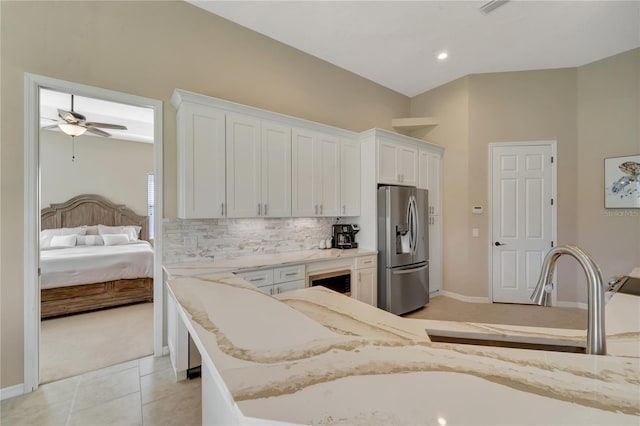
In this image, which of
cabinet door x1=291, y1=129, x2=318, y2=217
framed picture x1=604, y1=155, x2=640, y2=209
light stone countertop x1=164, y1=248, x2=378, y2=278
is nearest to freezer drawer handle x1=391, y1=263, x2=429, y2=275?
light stone countertop x1=164, y1=248, x2=378, y2=278

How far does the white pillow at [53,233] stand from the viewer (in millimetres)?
5004

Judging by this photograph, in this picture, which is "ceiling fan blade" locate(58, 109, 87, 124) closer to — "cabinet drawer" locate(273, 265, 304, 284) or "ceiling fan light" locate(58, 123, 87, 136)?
"ceiling fan light" locate(58, 123, 87, 136)

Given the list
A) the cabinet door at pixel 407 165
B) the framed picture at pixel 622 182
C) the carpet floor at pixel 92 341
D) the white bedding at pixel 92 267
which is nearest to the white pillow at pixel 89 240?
the white bedding at pixel 92 267

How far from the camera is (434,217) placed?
14.6 feet

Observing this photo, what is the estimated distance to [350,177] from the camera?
3.73 meters

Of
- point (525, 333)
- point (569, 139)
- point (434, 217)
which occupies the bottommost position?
point (525, 333)

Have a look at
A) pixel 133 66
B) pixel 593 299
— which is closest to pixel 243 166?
pixel 133 66

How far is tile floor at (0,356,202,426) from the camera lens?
1.88 meters

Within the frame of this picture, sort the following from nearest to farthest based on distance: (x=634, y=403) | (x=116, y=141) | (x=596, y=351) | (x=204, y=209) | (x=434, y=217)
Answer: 1. (x=634, y=403)
2. (x=596, y=351)
3. (x=204, y=209)
4. (x=434, y=217)
5. (x=116, y=141)

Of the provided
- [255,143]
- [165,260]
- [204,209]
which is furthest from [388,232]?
[165,260]

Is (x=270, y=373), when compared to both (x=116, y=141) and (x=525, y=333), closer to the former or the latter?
(x=525, y=333)

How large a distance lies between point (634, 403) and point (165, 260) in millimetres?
3017

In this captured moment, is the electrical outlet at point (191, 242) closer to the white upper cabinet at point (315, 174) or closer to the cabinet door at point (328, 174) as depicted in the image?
the white upper cabinet at point (315, 174)

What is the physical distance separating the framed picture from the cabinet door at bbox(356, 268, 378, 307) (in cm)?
341
